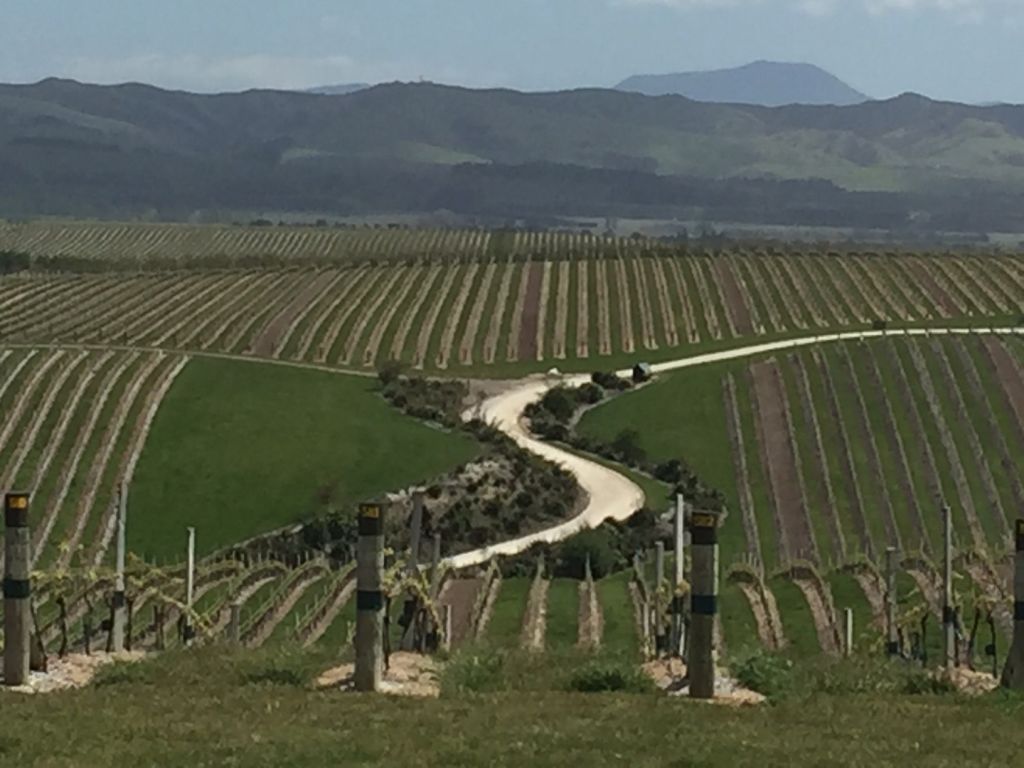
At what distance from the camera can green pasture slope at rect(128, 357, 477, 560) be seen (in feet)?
206

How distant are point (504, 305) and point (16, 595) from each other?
313ft

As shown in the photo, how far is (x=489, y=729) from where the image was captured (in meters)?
13.5

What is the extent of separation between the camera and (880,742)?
1316cm

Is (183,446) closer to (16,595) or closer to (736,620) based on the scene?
(736,620)

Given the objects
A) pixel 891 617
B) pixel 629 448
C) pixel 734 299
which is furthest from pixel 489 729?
pixel 734 299

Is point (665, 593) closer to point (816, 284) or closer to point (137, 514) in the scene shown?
point (137, 514)

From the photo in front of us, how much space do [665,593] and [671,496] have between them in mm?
41431

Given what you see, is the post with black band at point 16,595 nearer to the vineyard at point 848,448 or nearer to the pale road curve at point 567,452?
the vineyard at point 848,448

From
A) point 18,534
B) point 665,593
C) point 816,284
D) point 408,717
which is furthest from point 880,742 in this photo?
point 816,284

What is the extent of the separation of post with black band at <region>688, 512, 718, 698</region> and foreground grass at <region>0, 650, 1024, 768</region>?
0.70 m

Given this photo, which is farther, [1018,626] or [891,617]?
[891,617]

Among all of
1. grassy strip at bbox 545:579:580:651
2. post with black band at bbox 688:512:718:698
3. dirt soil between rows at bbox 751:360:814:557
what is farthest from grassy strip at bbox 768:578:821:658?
dirt soil between rows at bbox 751:360:814:557

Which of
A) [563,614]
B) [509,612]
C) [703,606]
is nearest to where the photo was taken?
[703,606]

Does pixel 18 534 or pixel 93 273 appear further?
pixel 93 273
